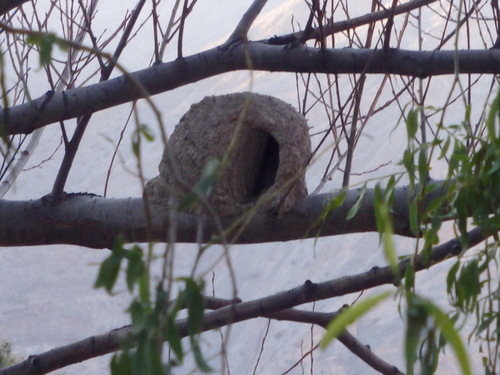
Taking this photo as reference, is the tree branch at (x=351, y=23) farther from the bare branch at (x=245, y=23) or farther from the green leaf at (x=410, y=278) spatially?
the green leaf at (x=410, y=278)

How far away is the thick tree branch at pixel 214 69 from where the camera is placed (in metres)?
1.64

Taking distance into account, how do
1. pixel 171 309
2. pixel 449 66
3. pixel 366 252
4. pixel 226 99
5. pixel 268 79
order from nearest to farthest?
pixel 171 309
pixel 449 66
pixel 226 99
pixel 366 252
pixel 268 79

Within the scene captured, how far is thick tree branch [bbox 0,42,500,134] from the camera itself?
1644 mm

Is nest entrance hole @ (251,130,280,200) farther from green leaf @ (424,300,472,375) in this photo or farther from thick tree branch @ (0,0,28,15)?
green leaf @ (424,300,472,375)

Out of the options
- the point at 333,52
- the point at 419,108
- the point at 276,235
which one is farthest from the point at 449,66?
the point at 419,108

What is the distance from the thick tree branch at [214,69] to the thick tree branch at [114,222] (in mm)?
178

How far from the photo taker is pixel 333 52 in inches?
65.4

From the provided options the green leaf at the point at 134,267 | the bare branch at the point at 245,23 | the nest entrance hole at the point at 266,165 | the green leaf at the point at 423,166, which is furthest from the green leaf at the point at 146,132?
the nest entrance hole at the point at 266,165

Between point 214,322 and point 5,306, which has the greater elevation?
point 5,306

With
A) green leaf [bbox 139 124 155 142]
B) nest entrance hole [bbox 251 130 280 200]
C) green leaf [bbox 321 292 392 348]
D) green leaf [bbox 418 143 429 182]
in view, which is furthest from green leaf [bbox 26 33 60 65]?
nest entrance hole [bbox 251 130 280 200]

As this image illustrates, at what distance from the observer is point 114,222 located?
1.72m

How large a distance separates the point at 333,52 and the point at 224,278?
651 cm

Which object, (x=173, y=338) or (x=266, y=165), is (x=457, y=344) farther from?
(x=266, y=165)

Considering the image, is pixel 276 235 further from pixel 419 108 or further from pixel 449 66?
pixel 419 108
